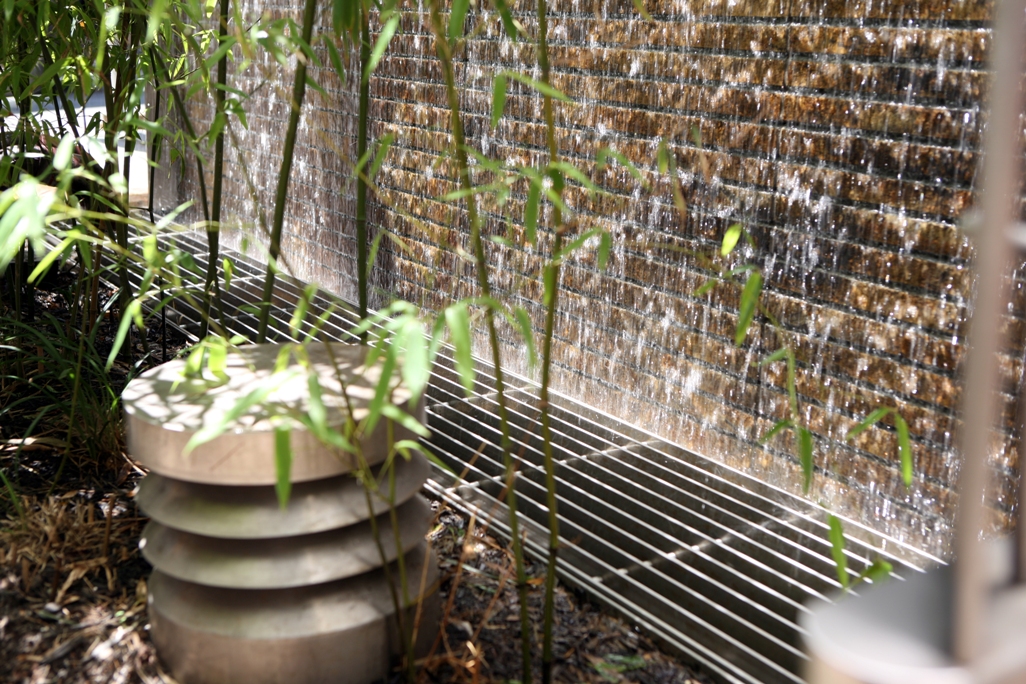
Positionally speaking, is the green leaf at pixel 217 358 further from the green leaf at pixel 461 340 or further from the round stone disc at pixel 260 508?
the green leaf at pixel 461 340

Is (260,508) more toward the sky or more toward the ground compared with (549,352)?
more toward the ground

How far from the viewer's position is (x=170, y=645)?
5.40 ft

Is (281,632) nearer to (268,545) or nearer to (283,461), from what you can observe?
(268,545)

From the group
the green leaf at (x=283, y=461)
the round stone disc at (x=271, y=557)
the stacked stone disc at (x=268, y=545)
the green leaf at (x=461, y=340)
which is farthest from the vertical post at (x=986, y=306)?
the round stone disc at (x=271, y=557)

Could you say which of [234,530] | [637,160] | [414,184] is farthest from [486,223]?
[234,530]

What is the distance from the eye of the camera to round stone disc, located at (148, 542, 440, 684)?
61.4 inches

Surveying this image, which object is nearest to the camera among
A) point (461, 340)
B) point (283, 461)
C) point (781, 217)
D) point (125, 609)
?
point (461, 340)

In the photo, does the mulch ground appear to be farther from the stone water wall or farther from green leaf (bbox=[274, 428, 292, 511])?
the stone water wall

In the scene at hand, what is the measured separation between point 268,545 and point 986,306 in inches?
50.2

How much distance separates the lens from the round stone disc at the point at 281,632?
5.12 ft

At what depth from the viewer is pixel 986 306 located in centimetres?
56

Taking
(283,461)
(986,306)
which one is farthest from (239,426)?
(986,306)

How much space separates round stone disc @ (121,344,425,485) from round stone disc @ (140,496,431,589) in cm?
12

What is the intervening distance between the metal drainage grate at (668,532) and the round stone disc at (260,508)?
34 centimetres
